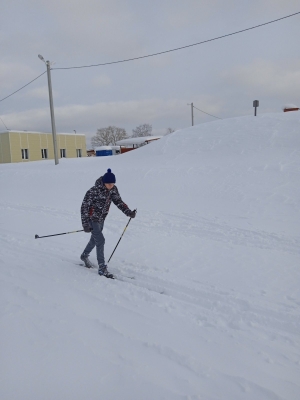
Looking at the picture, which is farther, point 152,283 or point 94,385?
point 152,283

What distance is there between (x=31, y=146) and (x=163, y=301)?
39487mm

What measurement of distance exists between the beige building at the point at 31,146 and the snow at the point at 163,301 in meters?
29.6

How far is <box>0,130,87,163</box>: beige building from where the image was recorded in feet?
122

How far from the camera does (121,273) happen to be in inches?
210

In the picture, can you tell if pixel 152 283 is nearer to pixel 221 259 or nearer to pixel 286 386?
pixel 221 259

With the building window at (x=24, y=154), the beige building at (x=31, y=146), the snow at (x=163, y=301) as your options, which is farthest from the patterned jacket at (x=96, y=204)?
the building window at (x=24, y=154)

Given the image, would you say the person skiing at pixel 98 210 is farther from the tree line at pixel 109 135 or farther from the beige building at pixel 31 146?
the tree line at pixel 109 135

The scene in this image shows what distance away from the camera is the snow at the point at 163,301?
2914 millimetres

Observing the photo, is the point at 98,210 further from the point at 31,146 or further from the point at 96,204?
the point at 31,146

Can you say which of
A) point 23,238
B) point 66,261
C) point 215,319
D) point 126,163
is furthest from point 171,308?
point 126,163

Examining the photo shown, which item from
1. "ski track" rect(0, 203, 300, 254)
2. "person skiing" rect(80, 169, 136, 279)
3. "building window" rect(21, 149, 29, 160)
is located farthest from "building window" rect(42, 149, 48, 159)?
"person skiing" rect(80, 169, 136, 279)

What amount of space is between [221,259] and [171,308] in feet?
6.85

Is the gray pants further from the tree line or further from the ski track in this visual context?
the tree line

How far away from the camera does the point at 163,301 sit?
4.33 meters
